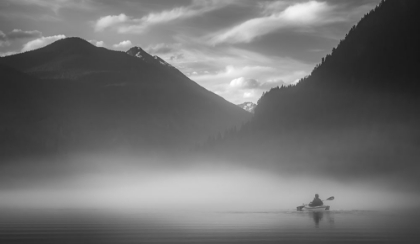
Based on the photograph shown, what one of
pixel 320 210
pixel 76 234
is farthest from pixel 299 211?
pixel 76 234

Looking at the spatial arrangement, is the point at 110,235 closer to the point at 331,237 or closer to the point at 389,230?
the point at 331,237

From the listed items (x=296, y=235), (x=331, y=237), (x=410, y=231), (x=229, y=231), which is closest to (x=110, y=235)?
(x=229, y=231)

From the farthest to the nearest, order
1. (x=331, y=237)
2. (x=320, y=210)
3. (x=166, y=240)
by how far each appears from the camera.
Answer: (x=320, y=210) < (x=331, y=237) < (x=166, y=240)

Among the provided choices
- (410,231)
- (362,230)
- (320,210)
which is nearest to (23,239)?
(362,230)

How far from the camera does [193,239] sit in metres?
45.9

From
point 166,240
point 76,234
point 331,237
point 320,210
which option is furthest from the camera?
point 320,210

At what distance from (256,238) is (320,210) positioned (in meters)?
50.8

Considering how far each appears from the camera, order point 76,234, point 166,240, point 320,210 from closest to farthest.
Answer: point 166,240, point 76,234, point 320,210

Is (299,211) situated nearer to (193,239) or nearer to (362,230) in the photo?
(362,230)

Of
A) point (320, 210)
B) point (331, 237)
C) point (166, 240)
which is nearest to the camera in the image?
point (166, 240)

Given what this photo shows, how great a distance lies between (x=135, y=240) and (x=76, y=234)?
33.9 ft

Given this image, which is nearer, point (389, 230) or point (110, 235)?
point (110, 235)

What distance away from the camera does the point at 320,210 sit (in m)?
95.0

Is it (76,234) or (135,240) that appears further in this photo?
(76,234)
